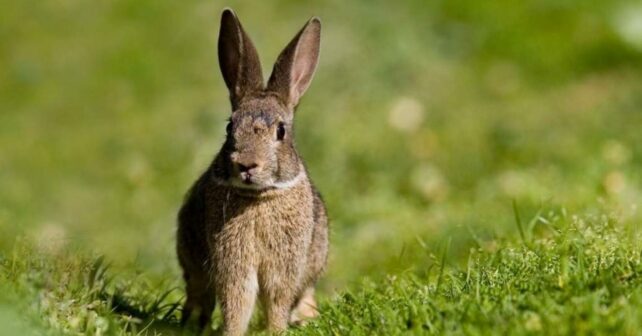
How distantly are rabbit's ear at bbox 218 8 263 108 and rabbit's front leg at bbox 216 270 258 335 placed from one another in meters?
0.99

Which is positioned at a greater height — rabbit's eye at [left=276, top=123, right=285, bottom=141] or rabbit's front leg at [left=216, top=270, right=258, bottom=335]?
rabbit's eye at [left=276, top=123, right=285, bottom=141]

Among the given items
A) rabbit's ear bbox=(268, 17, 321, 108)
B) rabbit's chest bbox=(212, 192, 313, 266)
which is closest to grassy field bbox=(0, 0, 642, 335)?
rabbit's chest bbox=(212, 192, 313, 266)

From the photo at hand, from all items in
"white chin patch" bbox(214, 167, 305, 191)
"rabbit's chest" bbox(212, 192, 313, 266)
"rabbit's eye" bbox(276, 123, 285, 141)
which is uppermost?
"rabbit's eye" bbox(276, 123, 285, 141)

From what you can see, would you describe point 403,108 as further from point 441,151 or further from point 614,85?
point 614,85

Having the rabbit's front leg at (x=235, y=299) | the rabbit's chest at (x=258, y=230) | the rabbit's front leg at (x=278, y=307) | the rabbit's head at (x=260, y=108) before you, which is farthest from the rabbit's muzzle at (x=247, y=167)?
the rabbit's front leg at (x=278, y=307)

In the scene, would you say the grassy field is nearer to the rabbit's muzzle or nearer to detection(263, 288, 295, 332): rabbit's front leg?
detection(263, 288, 295, 332): rabbit's front leg

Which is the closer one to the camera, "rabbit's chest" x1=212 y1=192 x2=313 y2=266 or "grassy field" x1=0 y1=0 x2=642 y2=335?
"grassy field" x1=0 y1=0 x2=642 y2=335

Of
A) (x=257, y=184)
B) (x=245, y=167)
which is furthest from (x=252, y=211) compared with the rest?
(x=245, y=167)

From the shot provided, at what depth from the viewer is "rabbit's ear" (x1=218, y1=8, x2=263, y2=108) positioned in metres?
6.89

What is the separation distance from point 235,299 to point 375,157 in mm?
5541

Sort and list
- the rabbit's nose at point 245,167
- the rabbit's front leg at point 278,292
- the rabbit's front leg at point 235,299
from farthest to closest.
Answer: the rabbit's front leg at point 278,292 < the rabbit's front leg at point 235,299 < the rabbit's nose at point 245,167

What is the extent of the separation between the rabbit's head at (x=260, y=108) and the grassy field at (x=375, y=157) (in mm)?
737

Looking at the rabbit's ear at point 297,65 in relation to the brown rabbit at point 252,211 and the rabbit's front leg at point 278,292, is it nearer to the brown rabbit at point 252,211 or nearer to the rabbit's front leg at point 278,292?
the brown rabbit at point 252,211

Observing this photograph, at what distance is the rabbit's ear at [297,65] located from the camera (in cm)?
694
